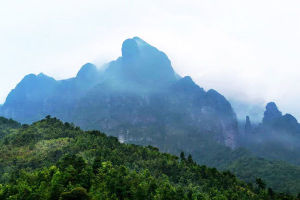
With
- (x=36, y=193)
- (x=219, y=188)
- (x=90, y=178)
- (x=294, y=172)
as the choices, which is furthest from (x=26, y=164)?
(x=294, y=172)

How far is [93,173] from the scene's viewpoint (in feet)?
218

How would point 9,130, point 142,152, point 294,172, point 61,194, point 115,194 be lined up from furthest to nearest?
point 294,172
point 9,130
point 142,152
point 115,194
point 61,194

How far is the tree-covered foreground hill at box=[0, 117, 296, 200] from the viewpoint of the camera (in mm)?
54719

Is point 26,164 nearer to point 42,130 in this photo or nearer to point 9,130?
point 42,130

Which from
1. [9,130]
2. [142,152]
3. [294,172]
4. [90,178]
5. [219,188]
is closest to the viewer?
[90,178]

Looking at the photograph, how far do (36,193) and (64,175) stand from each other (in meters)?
8.71

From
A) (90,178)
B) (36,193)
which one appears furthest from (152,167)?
(36,193)

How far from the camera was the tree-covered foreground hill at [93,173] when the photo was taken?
180 feet

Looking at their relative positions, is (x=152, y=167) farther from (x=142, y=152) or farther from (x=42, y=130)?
(x=42, y=130)

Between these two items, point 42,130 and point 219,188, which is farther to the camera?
point 42,130

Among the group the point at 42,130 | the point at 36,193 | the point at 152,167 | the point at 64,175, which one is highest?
the point at 42,130

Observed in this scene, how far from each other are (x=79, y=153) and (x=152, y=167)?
935 inches

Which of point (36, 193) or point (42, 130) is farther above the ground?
point (42, 130)

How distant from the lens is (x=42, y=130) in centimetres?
12594
